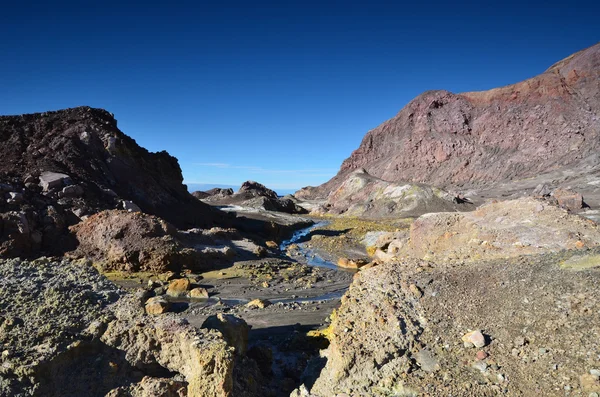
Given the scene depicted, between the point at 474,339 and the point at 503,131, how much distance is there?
206ft

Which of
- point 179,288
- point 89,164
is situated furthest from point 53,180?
point 179,288

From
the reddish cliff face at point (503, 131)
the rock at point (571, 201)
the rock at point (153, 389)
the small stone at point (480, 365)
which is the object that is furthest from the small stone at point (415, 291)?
the reddish cliff face at point (503, 131)

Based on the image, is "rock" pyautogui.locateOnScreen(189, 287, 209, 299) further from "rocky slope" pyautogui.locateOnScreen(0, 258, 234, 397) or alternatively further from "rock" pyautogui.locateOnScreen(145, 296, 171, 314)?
"rocky slope" pyautogui.locateOnScreen(0, 258, 234, 397)

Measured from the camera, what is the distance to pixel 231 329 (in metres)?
6.20

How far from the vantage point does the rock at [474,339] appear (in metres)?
5.57

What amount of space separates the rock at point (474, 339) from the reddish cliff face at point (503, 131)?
49748mm

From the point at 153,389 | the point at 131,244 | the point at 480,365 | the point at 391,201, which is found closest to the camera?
the point at 153,389

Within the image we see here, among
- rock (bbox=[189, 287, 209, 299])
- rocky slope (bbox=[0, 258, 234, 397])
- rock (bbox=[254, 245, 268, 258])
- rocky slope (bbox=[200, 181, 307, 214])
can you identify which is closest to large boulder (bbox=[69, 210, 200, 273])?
rock (bbox=[189, 287, 209, 299])

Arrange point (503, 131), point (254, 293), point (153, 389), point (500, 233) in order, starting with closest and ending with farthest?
point (153, 389) → point (500, 233) → point (254, 293) → point (503, 131)

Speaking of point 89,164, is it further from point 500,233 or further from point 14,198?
point 500,233

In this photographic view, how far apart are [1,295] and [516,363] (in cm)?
782

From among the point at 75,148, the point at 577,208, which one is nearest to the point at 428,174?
the point at 577,208

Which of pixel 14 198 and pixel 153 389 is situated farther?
pixel 14 198

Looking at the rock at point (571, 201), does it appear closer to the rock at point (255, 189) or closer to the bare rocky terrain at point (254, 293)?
the bare rocky terrain at point (254, 293)
